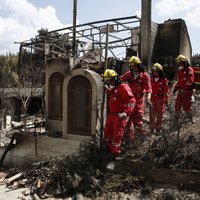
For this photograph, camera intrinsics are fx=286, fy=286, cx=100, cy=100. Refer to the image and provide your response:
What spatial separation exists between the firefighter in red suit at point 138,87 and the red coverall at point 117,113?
0.50 metres

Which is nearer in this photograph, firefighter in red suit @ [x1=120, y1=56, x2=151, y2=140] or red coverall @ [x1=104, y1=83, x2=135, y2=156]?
red coverall @ [x1=104, y1=83, x2=135, y2=156]

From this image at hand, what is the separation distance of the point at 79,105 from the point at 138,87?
1.94 meters

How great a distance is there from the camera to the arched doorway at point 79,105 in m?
8.30

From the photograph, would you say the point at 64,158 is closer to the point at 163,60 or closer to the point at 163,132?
the point at 163,132

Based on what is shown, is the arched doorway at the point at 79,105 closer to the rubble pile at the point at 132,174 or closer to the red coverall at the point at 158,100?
the rubble pile at the point at 132,174

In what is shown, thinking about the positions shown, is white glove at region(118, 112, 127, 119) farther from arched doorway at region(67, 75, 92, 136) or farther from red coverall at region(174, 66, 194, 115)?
red coverall at region(174, 66, 194, 115)

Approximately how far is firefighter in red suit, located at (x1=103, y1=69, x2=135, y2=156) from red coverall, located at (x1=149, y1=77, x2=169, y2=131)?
112cm

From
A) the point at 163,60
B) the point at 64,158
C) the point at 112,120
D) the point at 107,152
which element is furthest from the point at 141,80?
the point at 163,60

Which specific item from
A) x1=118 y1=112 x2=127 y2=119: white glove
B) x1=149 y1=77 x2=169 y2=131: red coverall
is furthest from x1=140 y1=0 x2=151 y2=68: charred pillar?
x1=118 y1=112 x2=127 y2=119: white glove

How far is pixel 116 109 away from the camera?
689 centimetres

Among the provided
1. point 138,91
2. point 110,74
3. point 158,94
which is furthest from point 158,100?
point 110,74

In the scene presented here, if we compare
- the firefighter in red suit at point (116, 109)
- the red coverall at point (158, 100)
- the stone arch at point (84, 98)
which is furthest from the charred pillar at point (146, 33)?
the firefighter in red suit at point (116, 109)

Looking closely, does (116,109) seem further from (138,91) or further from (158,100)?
(158,100)

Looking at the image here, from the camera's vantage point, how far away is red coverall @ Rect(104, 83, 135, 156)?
21.9ft
